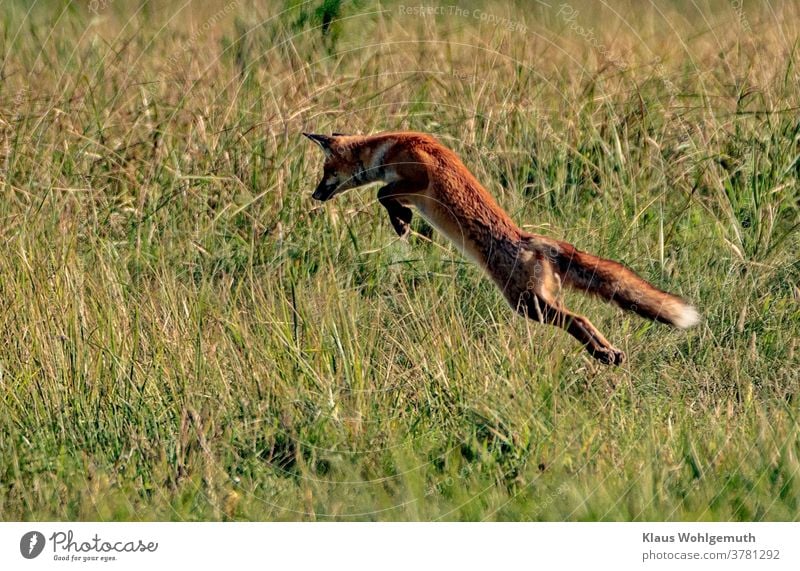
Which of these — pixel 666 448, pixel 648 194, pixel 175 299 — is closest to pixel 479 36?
pixel 648 194

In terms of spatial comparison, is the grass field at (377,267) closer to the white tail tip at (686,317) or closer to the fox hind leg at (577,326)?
the fox hind leg at (577,326)

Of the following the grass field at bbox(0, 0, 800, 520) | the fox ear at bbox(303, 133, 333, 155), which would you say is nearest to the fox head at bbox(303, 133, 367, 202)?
the fox ear at bbox(303, 133, 333, 155)

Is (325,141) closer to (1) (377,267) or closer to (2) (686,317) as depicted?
(1) (377,267)

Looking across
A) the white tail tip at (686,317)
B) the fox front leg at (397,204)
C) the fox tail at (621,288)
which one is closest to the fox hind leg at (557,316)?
the fox tail at (621,288)

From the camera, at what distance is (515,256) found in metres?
5.65

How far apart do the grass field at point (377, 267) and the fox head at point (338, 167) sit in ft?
1.47

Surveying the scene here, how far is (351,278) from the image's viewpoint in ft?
20.9

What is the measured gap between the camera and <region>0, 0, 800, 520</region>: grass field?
4.91m

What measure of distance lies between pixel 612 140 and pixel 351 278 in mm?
2116

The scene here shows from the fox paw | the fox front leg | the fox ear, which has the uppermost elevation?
the fox ear

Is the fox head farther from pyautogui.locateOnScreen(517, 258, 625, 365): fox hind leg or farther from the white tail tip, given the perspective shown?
the white tail tip

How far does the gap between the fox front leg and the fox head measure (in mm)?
226

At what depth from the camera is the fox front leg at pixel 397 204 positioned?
5.96 m

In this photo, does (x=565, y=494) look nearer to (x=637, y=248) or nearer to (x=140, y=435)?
(x=140, y=435)
